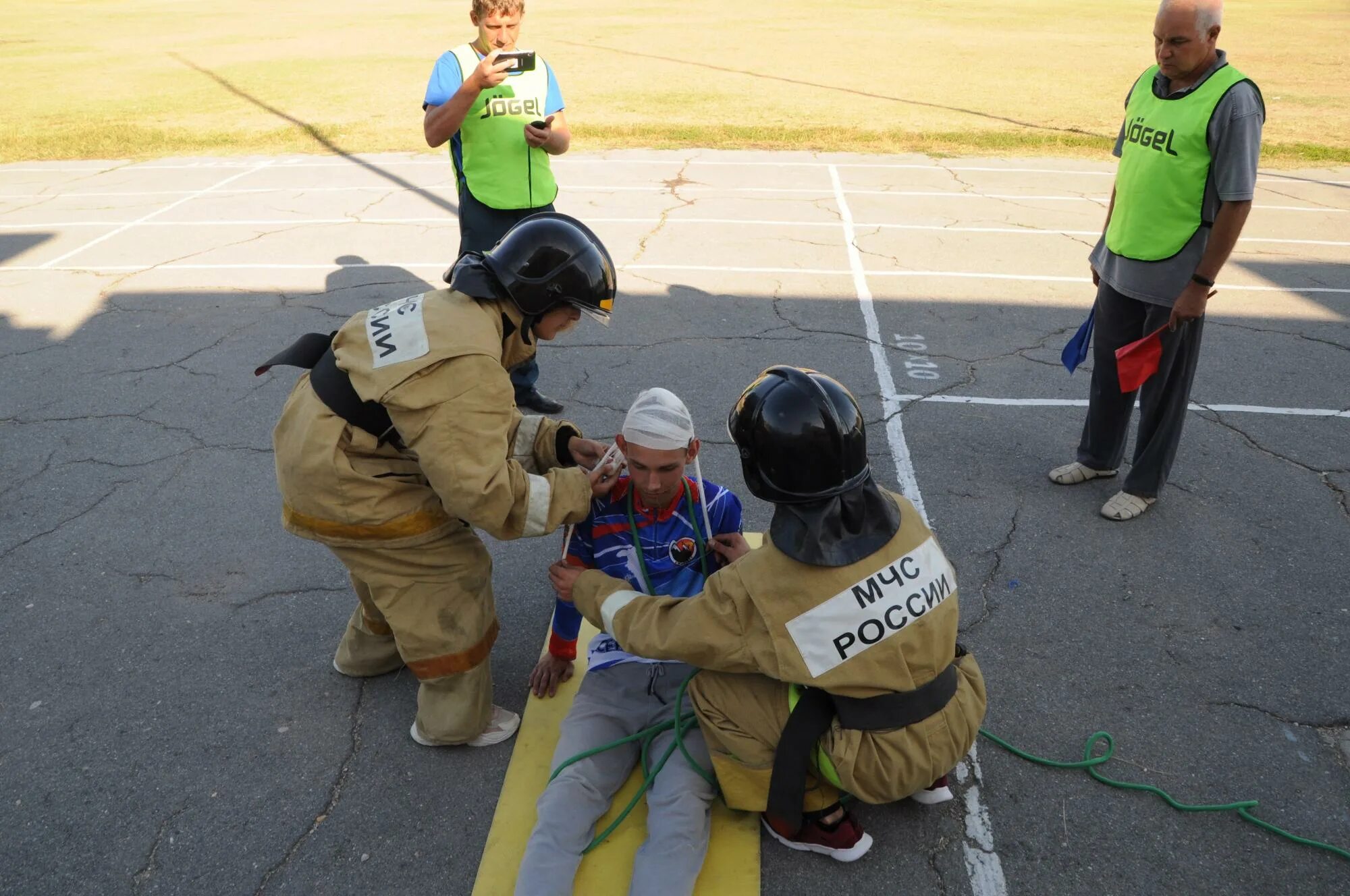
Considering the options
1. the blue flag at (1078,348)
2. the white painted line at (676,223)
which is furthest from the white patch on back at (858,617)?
the white painted line at (676,223)

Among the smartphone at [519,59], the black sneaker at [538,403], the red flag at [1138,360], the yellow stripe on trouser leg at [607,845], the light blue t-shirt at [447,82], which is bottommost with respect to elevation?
the yellow stripe on trouser leg at [607,845]

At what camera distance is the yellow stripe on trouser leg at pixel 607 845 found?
8.99ft

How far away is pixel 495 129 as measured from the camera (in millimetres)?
5277

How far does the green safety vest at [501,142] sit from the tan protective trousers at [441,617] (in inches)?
106

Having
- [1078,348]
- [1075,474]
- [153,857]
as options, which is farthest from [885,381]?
[153,857]

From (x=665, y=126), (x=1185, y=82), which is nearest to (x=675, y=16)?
(x=665, y=126)

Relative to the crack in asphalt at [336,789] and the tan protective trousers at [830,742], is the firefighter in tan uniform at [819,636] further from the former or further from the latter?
the crack in asphalt at [336,789]

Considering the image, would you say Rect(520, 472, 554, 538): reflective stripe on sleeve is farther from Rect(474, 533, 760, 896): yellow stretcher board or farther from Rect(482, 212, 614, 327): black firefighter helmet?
Rect(474, 533, 760, 896): yellow stretcher board

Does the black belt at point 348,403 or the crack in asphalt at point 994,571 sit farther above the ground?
the black belt at point 348,403

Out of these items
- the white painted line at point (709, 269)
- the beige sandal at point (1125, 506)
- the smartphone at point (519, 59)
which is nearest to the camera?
the beige sandal at point (1125, 506)

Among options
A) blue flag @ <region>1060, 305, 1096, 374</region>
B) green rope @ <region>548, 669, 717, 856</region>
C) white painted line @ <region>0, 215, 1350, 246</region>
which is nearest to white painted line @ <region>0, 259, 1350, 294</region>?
white painted line @ <region>0, 215, 1350, 246</region>

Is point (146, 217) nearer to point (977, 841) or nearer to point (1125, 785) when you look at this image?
point (977, 841)

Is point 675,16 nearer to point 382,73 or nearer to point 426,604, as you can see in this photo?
point 382,73

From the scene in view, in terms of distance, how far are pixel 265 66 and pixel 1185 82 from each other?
23630 mm
